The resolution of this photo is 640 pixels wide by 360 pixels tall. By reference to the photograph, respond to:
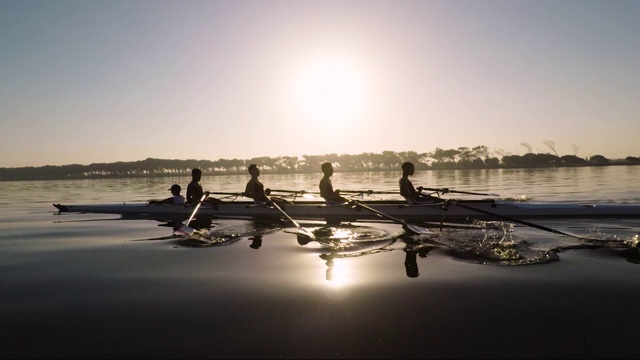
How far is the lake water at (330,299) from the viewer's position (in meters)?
4.08

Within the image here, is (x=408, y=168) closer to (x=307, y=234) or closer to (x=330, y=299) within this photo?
(x=307, y=234)

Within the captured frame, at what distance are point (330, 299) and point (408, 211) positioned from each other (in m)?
9.02

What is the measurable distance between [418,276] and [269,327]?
305 cm

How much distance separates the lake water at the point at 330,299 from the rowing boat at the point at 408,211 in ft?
12.3

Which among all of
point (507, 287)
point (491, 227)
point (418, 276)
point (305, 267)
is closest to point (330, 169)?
point (491, 227)

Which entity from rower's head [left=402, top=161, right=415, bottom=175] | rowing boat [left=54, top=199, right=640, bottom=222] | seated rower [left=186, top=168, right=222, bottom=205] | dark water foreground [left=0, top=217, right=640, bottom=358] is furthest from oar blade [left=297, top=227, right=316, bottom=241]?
seated rower [left=186, top=168, right=222, bottom=205]

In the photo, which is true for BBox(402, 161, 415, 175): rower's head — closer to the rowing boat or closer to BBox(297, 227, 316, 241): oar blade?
the rowing boat

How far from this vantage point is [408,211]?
45.9 feet

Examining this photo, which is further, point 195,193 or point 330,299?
point 195,193

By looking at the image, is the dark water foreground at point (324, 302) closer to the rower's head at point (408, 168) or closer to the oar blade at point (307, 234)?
the oar blade at point (307, 234)

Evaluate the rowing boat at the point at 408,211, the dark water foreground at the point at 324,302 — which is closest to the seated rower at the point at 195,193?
the rowing boat at the point at 408,211

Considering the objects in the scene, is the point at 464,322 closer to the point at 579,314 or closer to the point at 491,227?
the point at 579,314

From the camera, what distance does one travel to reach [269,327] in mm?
4570

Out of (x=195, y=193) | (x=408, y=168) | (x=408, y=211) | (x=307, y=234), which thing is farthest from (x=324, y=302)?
(x=195, y=193)
